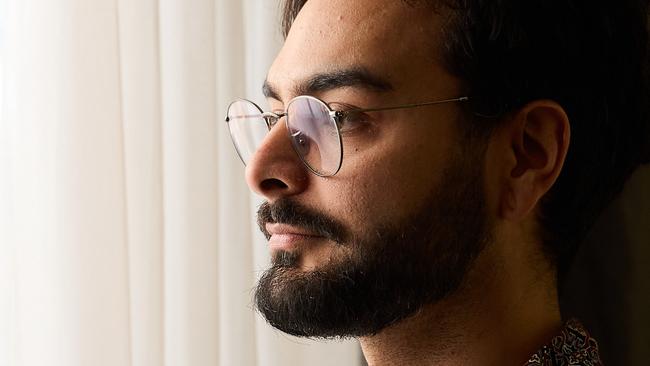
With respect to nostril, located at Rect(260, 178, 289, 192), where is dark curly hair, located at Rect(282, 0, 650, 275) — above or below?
above

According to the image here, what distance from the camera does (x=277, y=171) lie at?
1287 mm

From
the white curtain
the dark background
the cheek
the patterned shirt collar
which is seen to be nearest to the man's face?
the cheek

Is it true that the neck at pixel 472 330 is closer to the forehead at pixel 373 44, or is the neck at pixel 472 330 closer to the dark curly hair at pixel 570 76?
the dark curly hair at pixel 570 76

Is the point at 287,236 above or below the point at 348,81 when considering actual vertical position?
below

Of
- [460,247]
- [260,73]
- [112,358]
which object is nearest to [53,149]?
[112,358]

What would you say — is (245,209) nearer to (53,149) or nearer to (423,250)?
(53,149)

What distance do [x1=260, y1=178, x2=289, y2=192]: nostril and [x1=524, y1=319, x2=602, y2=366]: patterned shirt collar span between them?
1.23 ft

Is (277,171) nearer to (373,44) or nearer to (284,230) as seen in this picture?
(284,230)

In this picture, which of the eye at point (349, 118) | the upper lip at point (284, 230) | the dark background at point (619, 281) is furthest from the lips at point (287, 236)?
the dark background at point (619, 281)

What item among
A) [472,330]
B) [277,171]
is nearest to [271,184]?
[277,171]

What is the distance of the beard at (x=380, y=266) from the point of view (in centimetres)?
127

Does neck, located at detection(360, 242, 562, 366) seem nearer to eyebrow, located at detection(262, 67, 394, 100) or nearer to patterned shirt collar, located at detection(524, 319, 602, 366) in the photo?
patterned shirt collar, located at detection(524, 319, 602, 366)

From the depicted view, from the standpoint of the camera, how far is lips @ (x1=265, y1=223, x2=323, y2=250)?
4.21ft

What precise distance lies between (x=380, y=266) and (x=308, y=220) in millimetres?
105
